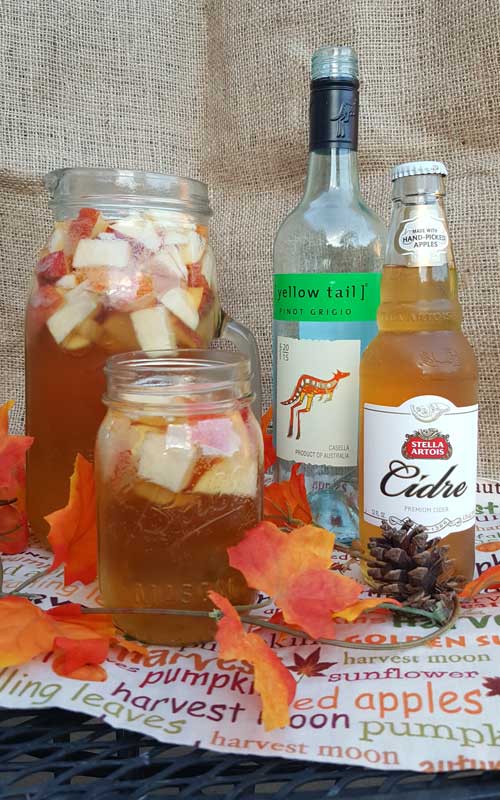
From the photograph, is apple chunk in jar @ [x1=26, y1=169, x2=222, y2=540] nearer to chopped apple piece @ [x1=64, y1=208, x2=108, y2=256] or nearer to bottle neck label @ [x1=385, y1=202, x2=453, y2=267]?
chopped apple piece @ [x1=64, y1=208, x2=108, y2=256]

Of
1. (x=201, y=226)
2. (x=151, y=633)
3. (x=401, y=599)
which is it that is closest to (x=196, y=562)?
(x=151, y=633)

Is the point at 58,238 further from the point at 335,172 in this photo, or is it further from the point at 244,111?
the point at 244,111

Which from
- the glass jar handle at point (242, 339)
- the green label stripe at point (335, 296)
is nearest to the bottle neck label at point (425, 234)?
the green label stripe at point (335, 296)

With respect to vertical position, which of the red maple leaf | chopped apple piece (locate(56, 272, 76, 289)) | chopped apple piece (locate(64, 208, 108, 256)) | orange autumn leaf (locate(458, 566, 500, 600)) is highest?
chopped apple piece (locate(64, 208, 108, 256))

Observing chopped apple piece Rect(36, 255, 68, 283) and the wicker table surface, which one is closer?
the wicker table surface

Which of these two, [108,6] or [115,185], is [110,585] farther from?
[108,6]

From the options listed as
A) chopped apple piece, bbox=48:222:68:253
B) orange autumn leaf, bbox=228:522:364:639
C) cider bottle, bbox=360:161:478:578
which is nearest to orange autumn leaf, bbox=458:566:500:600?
cider bottle, bbox=360:161:478:578

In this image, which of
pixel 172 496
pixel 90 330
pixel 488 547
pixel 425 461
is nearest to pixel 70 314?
pixel 90 330
